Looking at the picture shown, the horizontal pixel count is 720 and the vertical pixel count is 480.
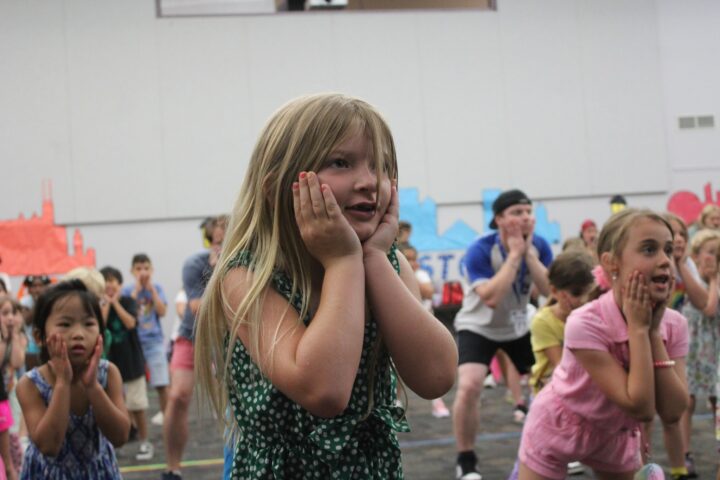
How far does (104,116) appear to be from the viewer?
14523 millimetres

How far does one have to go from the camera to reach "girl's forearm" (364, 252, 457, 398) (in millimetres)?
1689

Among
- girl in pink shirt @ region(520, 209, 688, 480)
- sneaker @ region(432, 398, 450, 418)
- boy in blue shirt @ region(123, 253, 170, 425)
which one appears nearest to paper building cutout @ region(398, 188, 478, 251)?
sneaker @ region(432, 398, 450, 418)

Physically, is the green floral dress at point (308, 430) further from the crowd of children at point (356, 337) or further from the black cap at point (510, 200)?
the black cap at point (510, 200)

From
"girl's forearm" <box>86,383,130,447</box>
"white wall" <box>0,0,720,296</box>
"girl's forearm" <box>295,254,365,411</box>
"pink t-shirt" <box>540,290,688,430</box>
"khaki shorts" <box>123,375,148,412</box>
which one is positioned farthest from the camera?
"white wall" <box>0,0,720,296</box>

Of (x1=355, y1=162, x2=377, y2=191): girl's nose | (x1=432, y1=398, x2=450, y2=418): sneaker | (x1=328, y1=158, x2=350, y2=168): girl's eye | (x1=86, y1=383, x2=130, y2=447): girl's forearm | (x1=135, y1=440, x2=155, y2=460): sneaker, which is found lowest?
(x1=432, y1=398, x2=450, y2=418): sneaker

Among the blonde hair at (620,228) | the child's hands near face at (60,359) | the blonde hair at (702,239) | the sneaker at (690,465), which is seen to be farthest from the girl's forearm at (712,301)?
the child's hands near face at (60,359)

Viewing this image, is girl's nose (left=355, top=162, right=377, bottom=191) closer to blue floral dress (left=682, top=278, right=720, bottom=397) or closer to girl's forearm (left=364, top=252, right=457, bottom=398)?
girl's forearm (left=364, top=252, right=457, bottom=398)

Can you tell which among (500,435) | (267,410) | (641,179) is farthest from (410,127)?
(267,410)

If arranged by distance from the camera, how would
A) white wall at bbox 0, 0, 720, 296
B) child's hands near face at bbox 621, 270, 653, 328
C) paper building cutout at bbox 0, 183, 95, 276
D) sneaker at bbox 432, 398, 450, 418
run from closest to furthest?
child's hands near face at bbox 621, 270, 653, 328 → sneaker at bbox 432, 398, 450, 418 → paper building cutout at bbox 0, 183, 95, 276 → white wall at bbox 0, 0, 720, 296

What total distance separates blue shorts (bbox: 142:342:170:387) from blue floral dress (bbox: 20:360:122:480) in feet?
15.0

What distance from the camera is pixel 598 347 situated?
123 inches

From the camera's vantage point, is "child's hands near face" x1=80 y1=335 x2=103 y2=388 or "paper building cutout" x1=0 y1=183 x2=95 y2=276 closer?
"child's hands near face" x1=80 y1=335 x2=103 y2=388

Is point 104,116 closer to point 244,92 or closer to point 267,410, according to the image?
point 244,92

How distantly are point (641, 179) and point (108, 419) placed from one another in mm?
14094
